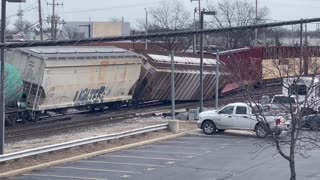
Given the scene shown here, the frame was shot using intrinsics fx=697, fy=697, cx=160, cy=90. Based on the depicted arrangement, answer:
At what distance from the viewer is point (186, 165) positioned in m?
22.0

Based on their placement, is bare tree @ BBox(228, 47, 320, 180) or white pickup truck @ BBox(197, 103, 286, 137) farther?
white pickup truck @ BBox(197, 103, 286, 137)

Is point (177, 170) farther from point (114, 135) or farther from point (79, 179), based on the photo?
point (114, 135)

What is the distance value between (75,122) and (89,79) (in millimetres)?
3954

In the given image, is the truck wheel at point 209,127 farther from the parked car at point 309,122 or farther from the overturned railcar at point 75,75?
the parked car at point 309,122

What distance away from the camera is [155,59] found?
142ft

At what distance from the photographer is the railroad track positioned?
29.4m

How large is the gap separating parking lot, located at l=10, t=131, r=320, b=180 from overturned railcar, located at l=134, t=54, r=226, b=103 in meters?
15.4

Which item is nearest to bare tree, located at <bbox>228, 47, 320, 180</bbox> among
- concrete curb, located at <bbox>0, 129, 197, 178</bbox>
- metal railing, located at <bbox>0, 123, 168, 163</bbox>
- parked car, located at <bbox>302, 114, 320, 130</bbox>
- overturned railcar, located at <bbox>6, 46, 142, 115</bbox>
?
parked car, located at <bbox>302, 114, 320, 130</bbox>

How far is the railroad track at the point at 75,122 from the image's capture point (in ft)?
96.4

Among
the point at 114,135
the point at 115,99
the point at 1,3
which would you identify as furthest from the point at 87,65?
the point at 1,3

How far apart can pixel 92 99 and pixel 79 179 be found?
18768 mm

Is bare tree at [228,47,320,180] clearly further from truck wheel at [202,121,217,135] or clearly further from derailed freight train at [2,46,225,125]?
derailed freight train at [2,46,225,125]

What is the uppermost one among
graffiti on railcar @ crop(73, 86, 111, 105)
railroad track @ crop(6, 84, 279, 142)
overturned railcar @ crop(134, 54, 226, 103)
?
overturned railcar @ crop(134, 54, 226, 103)

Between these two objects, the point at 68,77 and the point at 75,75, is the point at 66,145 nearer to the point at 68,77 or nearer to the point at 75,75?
the point at 68,77
